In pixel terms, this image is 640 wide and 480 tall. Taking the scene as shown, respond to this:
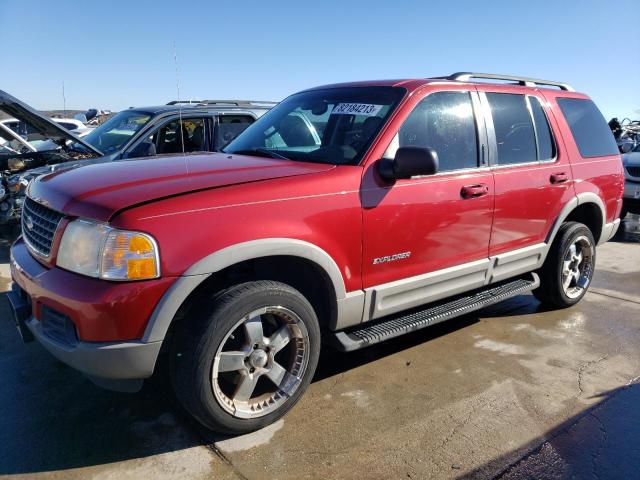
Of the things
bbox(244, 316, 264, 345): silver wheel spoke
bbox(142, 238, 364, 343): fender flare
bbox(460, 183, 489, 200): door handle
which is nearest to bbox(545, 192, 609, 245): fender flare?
bbox(460, 183, 489, 200): door handle

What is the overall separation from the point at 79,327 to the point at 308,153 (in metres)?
1.76

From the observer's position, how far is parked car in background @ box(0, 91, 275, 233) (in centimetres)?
629

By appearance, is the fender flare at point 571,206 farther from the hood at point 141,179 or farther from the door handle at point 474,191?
the hood at point 141,179

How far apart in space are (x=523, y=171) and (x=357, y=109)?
57.9 inches

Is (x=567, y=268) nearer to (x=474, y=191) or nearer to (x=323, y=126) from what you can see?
(x=474, y=191)

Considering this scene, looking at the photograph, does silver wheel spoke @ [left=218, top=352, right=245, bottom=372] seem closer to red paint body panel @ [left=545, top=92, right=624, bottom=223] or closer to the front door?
the front door

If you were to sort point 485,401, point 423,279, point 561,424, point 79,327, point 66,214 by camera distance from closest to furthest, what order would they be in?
point 79,327 → point 66,214 → point 561,424 → point 485,401 → point 423,279

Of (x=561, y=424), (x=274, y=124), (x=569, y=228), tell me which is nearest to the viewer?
(x=561, y=424)

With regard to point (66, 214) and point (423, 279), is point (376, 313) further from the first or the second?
point (66, 214)

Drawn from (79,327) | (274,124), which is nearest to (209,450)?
(79,327)

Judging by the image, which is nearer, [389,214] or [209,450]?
[209,450]

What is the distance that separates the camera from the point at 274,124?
409 cm

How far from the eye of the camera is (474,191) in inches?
145

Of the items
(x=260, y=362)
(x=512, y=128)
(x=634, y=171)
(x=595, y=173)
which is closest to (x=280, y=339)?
(x=260, y=362)
